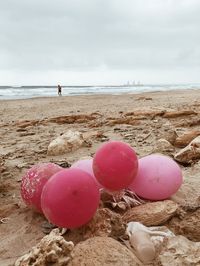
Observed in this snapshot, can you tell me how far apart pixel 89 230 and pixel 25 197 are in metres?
0.55

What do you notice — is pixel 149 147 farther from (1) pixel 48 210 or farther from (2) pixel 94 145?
(1) pixel 48 210

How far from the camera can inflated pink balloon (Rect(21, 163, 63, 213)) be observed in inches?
89.6

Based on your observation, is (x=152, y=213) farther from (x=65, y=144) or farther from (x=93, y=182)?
(x=65, y=144)

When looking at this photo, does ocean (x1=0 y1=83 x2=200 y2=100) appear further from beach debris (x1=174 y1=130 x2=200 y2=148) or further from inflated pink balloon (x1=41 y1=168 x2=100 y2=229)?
inflated pink balloon (x1=41 y1=168 x2=100 y2=229)

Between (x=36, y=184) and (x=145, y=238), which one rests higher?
(x=36, y=184)

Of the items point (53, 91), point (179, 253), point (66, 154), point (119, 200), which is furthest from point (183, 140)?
point (53, 91)

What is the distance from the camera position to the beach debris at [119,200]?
7.43 ft

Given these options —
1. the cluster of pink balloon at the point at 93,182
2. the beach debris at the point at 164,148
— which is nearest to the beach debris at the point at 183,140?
the beach debris at the point at 164,148

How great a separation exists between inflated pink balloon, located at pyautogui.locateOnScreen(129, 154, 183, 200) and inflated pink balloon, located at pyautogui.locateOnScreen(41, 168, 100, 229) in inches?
18.1

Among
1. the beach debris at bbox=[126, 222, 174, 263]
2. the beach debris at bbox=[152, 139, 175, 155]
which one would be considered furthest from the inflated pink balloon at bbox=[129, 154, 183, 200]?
the beach debris at bbox=[152, 139, 175, 155]

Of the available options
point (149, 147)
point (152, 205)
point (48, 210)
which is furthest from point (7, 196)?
point (149, 147)

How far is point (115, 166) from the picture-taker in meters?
2.13

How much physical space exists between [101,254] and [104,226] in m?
0.36

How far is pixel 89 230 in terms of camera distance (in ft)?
6.52
